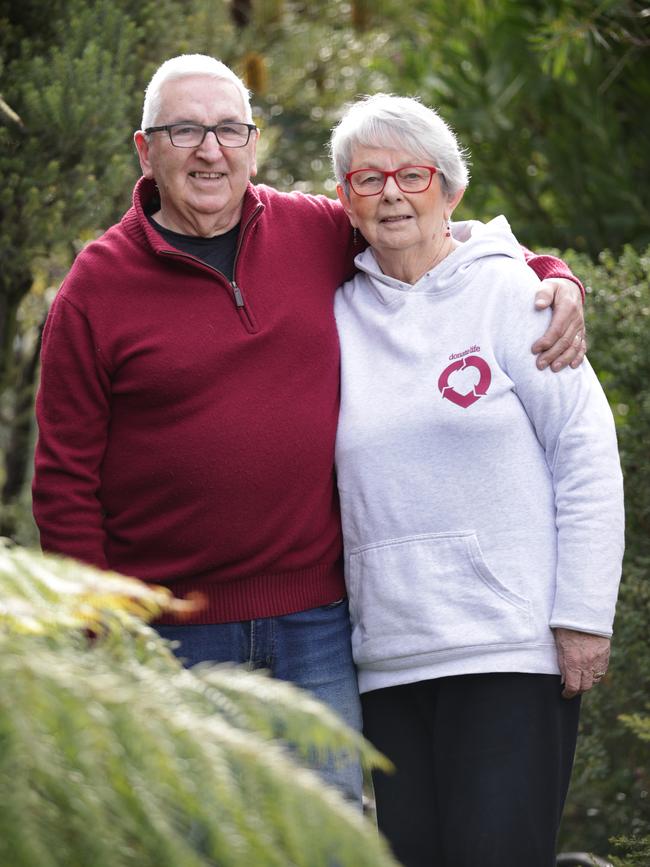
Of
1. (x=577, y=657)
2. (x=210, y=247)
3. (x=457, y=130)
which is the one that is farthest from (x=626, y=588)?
(x=457, y=130)

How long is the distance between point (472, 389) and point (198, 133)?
0.91 metres

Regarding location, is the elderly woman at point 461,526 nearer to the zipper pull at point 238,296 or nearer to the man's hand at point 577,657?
the man's hand at point 577,657

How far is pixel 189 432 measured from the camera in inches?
105

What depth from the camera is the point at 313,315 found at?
112 inches

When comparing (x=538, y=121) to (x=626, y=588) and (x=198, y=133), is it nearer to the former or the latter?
(x=626, y=588)

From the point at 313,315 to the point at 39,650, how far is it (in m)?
1.77

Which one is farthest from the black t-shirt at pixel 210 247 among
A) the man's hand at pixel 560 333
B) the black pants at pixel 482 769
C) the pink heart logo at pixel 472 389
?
the black pants at pixel 482 769

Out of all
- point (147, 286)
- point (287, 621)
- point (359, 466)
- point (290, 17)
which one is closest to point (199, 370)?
point (147, 286)

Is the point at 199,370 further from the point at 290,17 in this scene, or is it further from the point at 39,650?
the point at 290,17

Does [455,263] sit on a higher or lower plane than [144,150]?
lower

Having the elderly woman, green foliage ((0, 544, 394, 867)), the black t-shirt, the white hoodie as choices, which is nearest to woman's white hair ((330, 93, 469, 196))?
the elderly woman

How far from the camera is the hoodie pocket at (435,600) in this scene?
8.40 feet

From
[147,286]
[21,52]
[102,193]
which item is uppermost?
[21,52]

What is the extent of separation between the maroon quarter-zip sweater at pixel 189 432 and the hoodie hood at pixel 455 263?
21 centimetres
